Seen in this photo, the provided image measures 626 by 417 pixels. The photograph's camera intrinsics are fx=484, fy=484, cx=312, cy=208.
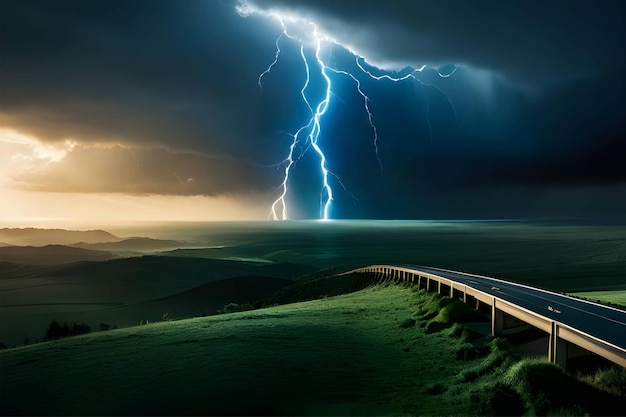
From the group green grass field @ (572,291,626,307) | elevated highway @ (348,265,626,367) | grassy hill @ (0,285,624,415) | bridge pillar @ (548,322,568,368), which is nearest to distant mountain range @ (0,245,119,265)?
green grass field @ (572,291,626,307)

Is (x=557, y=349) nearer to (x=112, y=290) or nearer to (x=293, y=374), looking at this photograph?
(x=293, y=374)

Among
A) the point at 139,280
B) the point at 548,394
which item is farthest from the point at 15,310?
the point at 548,394

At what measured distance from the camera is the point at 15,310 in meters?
69.9

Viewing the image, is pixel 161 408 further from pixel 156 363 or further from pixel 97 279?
pixel 97 279

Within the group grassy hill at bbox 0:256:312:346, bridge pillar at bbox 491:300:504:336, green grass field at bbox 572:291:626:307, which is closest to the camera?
bridge pillar at bbox 491:300:504:336

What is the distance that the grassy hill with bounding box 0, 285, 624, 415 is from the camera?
31.9 feet

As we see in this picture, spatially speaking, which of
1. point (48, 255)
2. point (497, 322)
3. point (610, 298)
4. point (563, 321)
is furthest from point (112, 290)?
point (48, 255)

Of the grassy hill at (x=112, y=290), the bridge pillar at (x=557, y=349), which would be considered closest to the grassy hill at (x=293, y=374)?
the bridge pillar at (x=557, y=349)

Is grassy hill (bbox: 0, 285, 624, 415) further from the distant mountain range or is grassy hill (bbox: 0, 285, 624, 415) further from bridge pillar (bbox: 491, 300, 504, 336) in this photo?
the distant mountain range

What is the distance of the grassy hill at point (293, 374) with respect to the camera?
973 centimetres

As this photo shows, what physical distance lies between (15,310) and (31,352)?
→ 210ft

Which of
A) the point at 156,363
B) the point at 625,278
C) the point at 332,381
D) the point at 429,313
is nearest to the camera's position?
the point at 332,381

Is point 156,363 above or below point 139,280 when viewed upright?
above

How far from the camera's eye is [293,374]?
12000 mm
